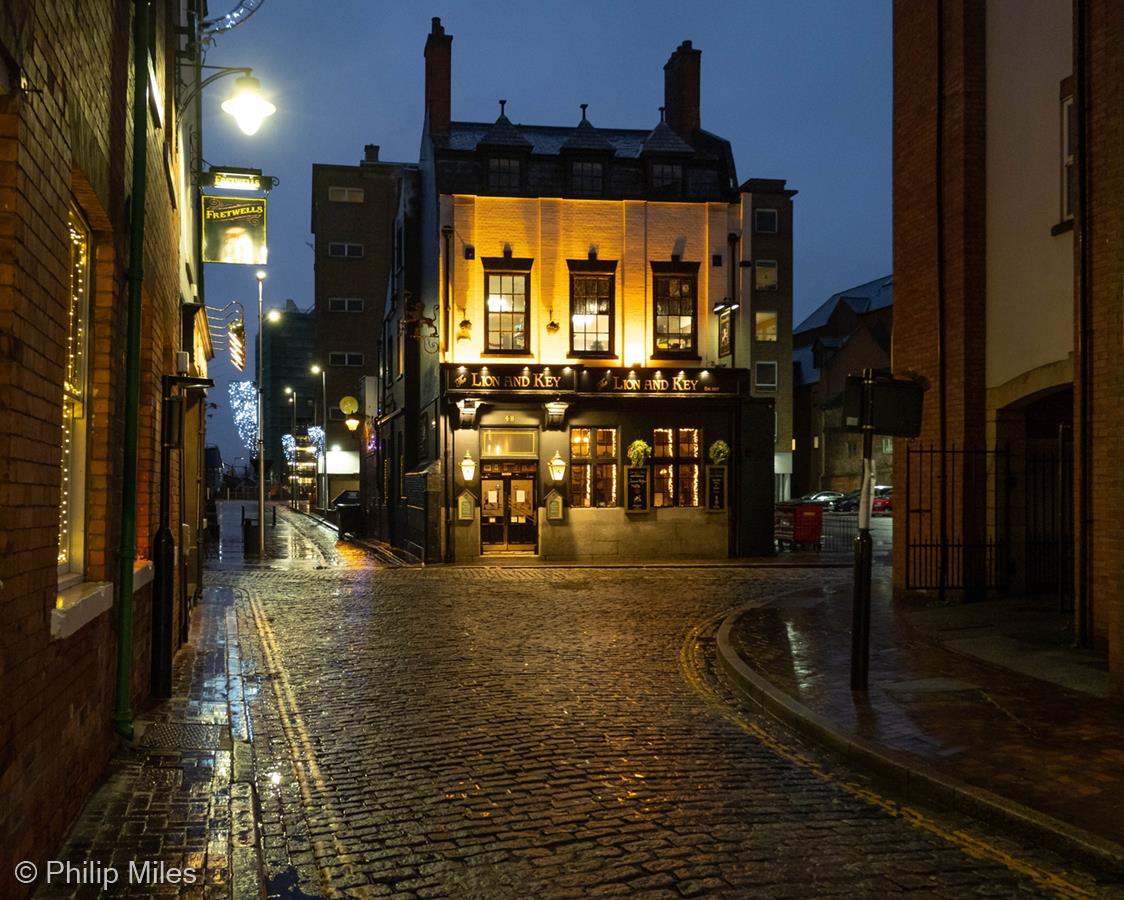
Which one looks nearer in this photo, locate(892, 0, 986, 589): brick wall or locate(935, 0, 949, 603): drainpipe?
locate(892, 0, 986, 589): brick wall

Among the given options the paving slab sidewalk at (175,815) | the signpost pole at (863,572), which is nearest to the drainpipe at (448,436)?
the paving slab sidewalk at (175,815)

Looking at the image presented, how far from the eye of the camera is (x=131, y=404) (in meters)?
7.16

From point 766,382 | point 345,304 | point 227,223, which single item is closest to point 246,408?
point 345,304

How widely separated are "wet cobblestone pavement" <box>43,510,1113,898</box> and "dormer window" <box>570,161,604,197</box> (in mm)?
16711

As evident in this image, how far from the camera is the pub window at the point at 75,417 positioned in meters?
6.20

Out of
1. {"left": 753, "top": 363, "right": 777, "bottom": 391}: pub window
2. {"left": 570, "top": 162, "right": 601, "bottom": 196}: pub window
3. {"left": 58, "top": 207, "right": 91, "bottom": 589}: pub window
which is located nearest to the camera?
{"left": 58, "top": 207, "right": 91, "bottom": 589}: pub window

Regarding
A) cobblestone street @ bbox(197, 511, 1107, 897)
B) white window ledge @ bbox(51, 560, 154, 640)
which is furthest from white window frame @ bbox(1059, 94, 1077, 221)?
white window ledge @ bbox(51, 560, 154, 640)

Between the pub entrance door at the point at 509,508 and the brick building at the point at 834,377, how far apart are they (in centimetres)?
3704

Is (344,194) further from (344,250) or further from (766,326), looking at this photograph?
(766,326)

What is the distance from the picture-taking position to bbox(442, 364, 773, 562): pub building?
25266 millimetres

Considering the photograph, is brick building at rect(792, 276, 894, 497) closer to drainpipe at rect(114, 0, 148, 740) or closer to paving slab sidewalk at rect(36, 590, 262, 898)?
paving slab sidewalk at rect(36, 590, 262, 898)

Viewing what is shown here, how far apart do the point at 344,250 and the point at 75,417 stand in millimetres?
56917

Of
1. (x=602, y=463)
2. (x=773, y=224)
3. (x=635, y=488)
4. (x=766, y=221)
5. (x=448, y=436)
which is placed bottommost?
(x=635, y=488)

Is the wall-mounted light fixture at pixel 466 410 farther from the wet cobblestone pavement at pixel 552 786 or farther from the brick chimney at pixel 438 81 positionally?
the wet cobblestone pavement at pixel 552 786
